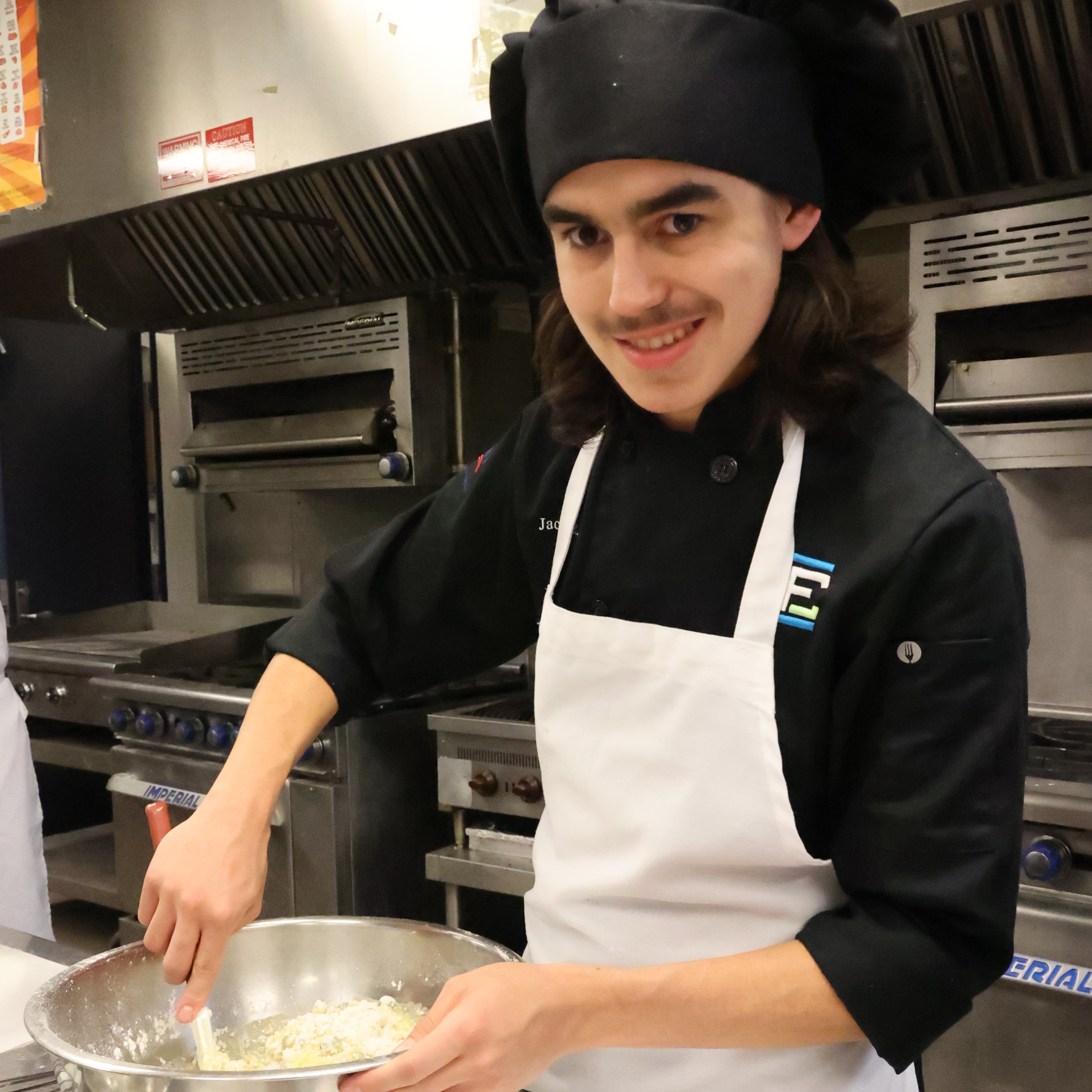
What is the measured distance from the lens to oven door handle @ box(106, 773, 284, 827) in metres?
2.66

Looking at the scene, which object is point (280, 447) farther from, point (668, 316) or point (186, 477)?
point (668, 316)

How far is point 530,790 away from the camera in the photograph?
2119 millimetres

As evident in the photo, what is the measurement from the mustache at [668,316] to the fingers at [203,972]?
61cm

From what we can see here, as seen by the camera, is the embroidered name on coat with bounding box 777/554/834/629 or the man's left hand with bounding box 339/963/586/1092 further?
the embroidered name on coat with bounding box 777/554/834/629

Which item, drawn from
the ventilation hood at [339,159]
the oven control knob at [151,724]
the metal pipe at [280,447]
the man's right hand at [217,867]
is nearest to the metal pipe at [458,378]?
the ventilation hood at [339,159]

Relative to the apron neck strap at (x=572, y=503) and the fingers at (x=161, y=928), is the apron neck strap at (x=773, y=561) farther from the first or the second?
the fingers at (x=161, y=928)

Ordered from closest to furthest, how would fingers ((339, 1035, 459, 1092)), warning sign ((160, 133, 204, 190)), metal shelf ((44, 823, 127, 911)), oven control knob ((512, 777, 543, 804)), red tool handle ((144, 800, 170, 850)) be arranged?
fingers ((339, 1035, 459, 1092)) < red tool handle ((144, 800, 170, 850)) < oven control knob ((512, 777, 543, 804)) < warning sign ((160, 133, 204, 190)) < metal shelf ((44, 823, 127, 911))

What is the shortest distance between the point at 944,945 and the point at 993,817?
106 millimetres

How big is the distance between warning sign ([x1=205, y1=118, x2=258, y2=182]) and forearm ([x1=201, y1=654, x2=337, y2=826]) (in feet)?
5.46

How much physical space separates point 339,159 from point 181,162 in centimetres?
55

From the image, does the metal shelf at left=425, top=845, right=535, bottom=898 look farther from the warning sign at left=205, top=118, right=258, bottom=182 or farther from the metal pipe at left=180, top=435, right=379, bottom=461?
the warning sign at left=205, top=118, right=258, bottom=182

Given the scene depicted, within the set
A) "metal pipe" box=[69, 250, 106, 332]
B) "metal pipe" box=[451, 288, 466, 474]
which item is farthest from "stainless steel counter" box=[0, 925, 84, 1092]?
"metal pipe" box=[69, 250, 106, 332]

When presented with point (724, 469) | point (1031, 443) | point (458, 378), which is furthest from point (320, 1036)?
point (458, 378)

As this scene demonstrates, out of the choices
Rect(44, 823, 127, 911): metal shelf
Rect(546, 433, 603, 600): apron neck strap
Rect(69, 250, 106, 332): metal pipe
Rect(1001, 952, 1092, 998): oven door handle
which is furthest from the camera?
Rect(69, 250, 106, 332): metal pipe
